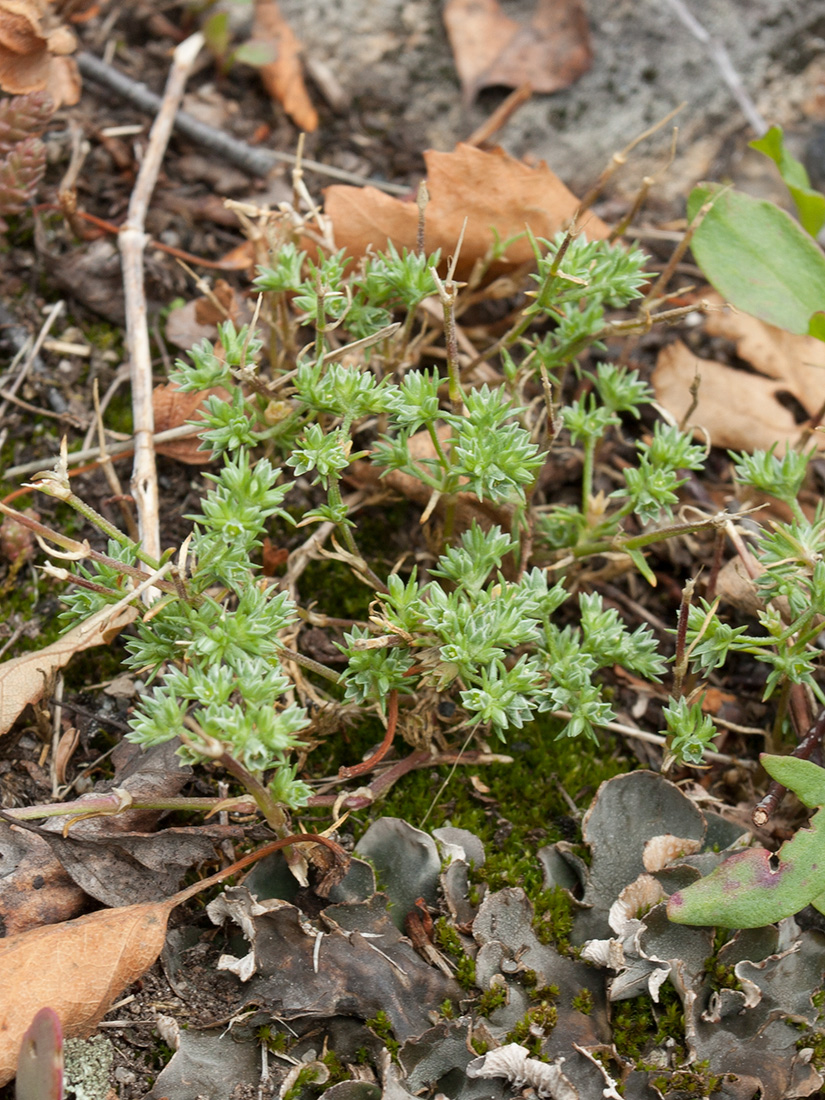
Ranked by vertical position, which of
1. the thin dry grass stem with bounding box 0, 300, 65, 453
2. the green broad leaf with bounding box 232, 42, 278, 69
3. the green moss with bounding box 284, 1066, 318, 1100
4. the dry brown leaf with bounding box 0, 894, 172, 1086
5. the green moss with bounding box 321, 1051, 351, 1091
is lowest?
the green moss with bounding box 321, 1051, 351, 1091

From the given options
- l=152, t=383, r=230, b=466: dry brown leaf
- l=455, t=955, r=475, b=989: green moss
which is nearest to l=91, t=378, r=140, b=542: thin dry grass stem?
l=152, t=383, r=230, b=466: dry brown leaf

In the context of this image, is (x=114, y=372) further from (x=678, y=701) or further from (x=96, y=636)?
(x=678, y=701)

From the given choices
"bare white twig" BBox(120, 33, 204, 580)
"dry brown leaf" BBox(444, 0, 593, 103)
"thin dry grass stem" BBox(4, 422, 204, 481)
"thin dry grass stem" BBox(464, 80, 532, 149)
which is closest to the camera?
"bare white twig" BBox(120, 33, 204, 580)

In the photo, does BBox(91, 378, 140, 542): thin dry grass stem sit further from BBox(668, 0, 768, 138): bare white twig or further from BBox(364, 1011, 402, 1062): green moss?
BBox(668, 0, 768, 138): bare white twig

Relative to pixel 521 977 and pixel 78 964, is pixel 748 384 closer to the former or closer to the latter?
pixel 521 977

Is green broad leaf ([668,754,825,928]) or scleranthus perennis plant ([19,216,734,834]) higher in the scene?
scleranthus perennis plant ([19,216,734,834])

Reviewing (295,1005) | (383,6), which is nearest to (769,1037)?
(295,1005)

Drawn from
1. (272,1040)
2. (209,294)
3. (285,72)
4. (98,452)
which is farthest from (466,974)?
(285,72)

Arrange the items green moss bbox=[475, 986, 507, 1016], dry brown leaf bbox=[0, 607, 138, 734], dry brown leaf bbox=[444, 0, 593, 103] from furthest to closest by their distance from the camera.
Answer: dry brown leaf bbox=[444, 0, 593, 103] < dry brown leaf bbox=[0, 607, 138, 734] < green moss bbox=[475, 986, 507, 1016]
